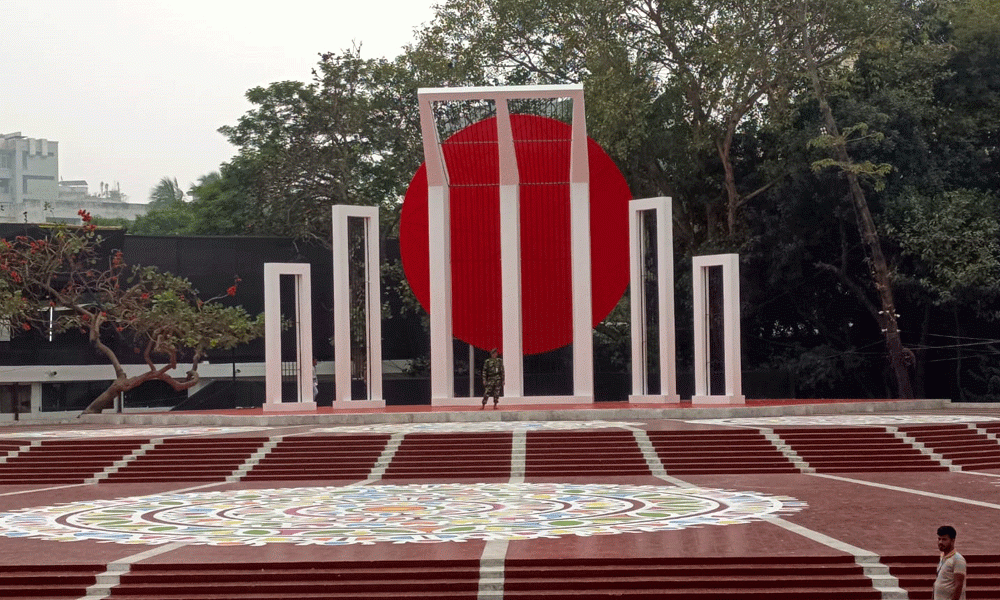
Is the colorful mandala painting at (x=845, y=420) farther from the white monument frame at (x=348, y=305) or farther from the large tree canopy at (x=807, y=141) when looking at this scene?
the large tree canopy at (x=807, y=141)

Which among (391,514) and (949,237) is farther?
(949,237)

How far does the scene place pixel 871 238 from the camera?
118ft

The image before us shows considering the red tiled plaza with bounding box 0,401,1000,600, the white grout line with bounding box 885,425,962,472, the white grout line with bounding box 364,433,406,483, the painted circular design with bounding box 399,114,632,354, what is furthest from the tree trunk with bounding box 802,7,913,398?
the white grout line with bounding box 364,433,406,483

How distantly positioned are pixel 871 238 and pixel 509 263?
41.2ft

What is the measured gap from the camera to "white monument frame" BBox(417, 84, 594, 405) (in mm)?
28406

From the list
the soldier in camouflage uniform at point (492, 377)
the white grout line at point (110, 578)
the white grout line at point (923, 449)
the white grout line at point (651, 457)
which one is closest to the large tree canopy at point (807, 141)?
the soldier in camouflage uniform at point (492, 377)

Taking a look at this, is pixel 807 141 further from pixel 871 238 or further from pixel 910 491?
pixel 910 491

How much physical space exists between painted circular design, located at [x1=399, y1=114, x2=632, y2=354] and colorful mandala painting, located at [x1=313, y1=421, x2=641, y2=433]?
18.0 ft

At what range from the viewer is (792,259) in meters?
38.6

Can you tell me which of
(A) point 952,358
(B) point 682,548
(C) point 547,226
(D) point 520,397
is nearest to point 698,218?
(A) point 952,358

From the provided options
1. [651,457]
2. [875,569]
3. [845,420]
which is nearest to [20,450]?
[651,457]

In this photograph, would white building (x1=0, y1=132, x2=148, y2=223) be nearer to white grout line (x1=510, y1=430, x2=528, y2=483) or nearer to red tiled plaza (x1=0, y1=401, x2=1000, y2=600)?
red tiled plaza (x1=0, y1=401, x2=1000, y2=600)

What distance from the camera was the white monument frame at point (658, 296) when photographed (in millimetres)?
29562

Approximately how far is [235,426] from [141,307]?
787 cm
